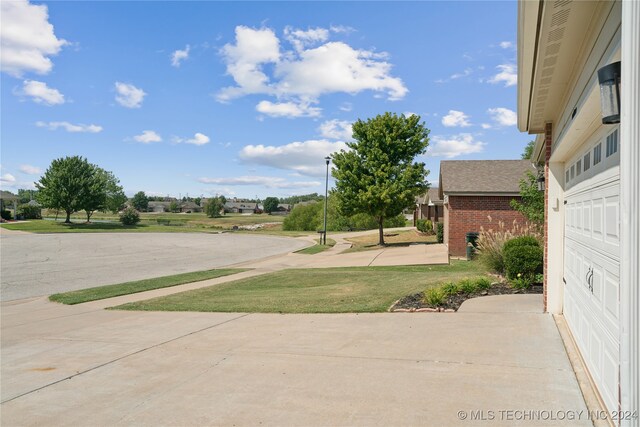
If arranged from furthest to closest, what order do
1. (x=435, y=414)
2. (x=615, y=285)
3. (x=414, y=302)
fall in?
1. (x=414, y=302)
2. (x=435, y=414)
3. (x=615, y=285)

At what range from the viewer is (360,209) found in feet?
88.2

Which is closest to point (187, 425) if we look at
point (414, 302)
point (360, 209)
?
point (414, 302)

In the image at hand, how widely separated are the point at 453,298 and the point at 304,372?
490cm

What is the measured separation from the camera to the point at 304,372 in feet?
17.1

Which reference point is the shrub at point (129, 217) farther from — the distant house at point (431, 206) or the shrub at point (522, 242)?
the shrub at point (522, 242)

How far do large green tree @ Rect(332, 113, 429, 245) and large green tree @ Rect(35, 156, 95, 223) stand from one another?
43270mm

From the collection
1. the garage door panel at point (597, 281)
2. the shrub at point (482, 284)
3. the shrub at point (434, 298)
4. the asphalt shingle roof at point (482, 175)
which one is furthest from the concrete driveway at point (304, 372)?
the asphalt shingle roof at point (482, 175)

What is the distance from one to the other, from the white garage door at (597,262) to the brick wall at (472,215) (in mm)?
14505

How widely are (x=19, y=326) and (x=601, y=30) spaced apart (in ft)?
35.4

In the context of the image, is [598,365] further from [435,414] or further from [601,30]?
[601,30]

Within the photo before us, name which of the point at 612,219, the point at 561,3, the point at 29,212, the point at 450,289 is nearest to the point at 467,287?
the point at 450,289

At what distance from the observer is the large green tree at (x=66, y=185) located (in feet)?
184

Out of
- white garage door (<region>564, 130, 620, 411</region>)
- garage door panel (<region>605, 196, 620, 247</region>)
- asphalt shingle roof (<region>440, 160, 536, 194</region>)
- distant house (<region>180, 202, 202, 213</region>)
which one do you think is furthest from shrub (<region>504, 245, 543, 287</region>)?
distant house (<region>180, 202, 202, 213</region>)

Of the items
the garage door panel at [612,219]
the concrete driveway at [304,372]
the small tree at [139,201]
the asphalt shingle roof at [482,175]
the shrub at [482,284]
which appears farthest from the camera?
the small tree at [139,201]
